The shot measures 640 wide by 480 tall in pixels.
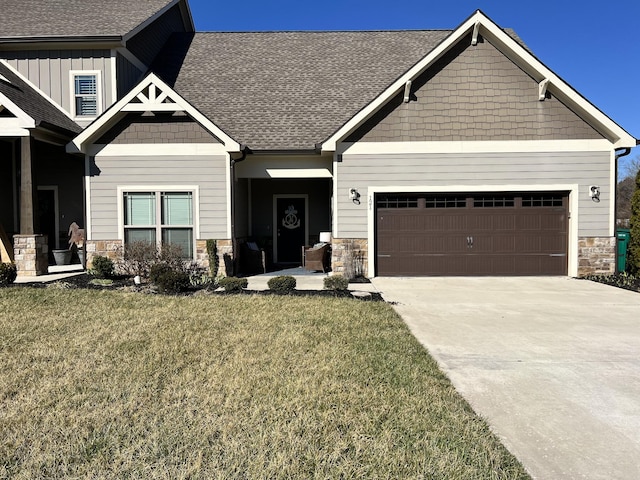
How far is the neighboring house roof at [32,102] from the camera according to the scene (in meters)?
10.6

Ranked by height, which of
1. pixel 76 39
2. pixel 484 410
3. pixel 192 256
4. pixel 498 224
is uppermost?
pixel 76 39

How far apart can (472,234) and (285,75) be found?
8500mm

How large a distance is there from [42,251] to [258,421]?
1007cm

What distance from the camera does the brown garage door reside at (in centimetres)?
1144

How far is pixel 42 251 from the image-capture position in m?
10.9

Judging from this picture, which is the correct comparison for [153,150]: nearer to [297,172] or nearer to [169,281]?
[297,172]

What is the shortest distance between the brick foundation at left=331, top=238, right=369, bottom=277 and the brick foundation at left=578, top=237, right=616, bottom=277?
561 centimetres

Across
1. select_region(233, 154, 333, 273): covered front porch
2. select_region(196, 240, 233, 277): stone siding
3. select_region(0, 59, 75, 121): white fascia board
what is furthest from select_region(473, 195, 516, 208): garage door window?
select_region(0, 59, 75, 121): white fascia board

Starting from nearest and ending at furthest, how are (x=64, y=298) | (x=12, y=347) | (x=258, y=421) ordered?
(x=258, y=421), (x=12, y=347), (x=64, y=298)

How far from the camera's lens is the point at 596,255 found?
11289 millimetres

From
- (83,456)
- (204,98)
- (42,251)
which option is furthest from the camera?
(204,98)

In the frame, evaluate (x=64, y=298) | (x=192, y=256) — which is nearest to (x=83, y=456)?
(x=64, y=298)

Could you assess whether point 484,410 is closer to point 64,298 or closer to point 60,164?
point 64,298

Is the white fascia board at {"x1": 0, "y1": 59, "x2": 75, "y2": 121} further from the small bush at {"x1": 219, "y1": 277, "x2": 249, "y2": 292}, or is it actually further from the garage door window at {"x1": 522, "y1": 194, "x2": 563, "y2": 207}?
the garage door window at {"x1": 522, "y1": 194, "x2": 563, "y2": 207}
